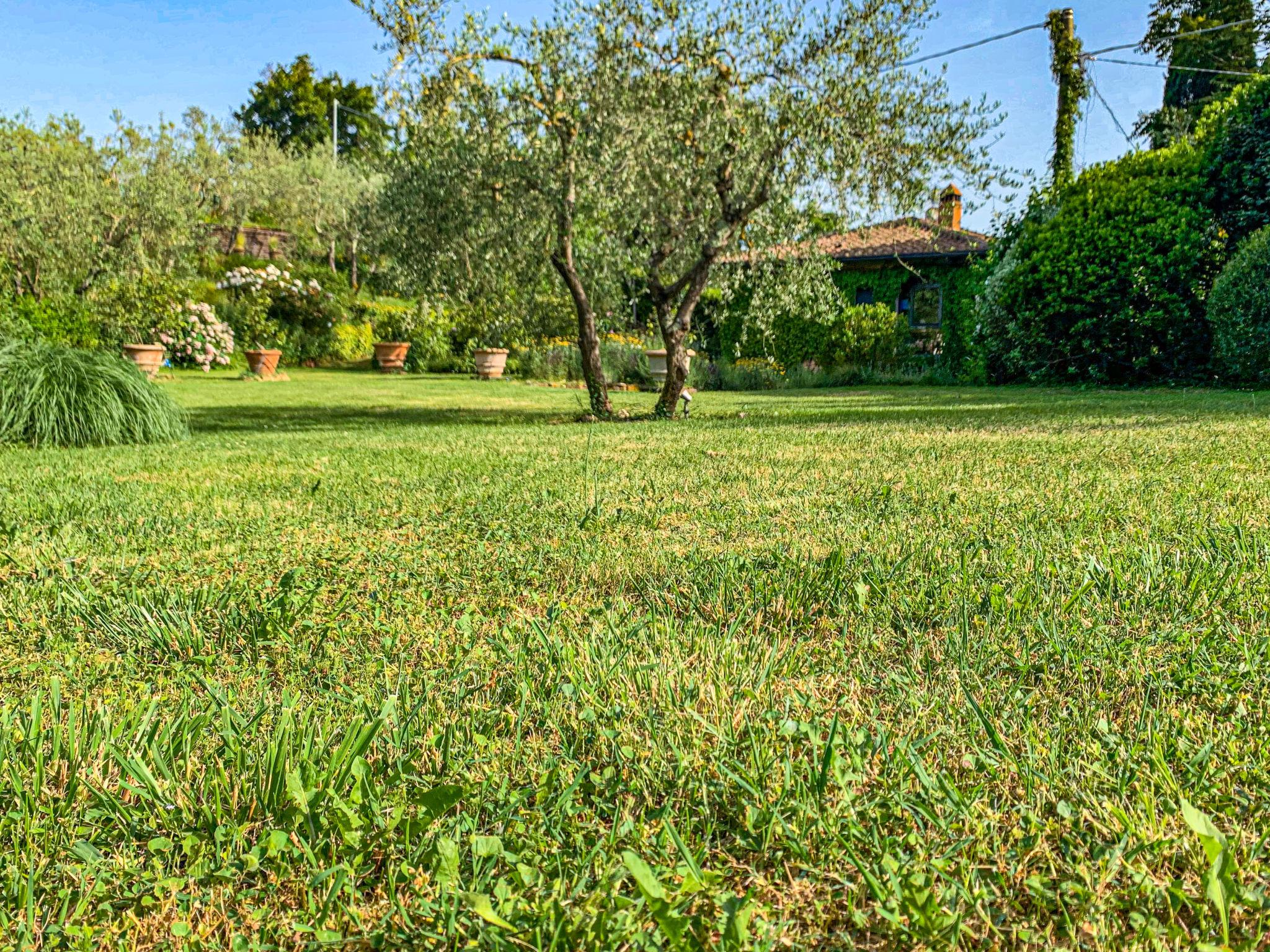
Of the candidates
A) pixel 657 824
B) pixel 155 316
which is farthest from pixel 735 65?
pixel 155 316

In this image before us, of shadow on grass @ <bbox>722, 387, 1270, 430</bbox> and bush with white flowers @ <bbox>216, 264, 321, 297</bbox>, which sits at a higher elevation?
bush with white flowers @ <bbox>216, 264, 321, 297</bbox>

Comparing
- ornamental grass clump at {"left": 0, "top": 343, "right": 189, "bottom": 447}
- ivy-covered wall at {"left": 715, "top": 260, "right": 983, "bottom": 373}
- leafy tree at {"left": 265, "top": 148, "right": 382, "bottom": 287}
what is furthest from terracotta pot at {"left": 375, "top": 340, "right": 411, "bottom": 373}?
ornamental grass clump at {"left": 0, "top": 343, "right": 189, "bottom": 447}

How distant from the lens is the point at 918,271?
21000 millimetres

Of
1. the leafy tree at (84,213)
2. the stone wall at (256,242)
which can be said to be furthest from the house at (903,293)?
the stone wall at (256,242)

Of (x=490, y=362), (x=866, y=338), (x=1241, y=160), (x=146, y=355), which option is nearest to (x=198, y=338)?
(x=146, y=355)

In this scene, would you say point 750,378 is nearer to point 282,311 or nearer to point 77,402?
point 77,402

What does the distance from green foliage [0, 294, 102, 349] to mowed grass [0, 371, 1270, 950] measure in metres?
15.0

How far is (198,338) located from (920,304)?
752 inches

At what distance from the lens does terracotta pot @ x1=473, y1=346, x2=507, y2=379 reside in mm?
20312

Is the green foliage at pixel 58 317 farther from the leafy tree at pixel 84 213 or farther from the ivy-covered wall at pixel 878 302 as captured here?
the ivy-covered wall at pixel 878 302

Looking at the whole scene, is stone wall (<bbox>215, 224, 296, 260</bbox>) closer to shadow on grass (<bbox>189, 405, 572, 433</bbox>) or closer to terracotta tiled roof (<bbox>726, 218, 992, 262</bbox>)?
terracotta tiled roof (<bbox>726, 218, 992, 262</bbox>)

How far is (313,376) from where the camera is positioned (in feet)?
68.9

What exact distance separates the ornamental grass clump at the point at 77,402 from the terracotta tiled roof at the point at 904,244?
53.2 feet

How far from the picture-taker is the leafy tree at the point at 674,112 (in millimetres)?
8695
